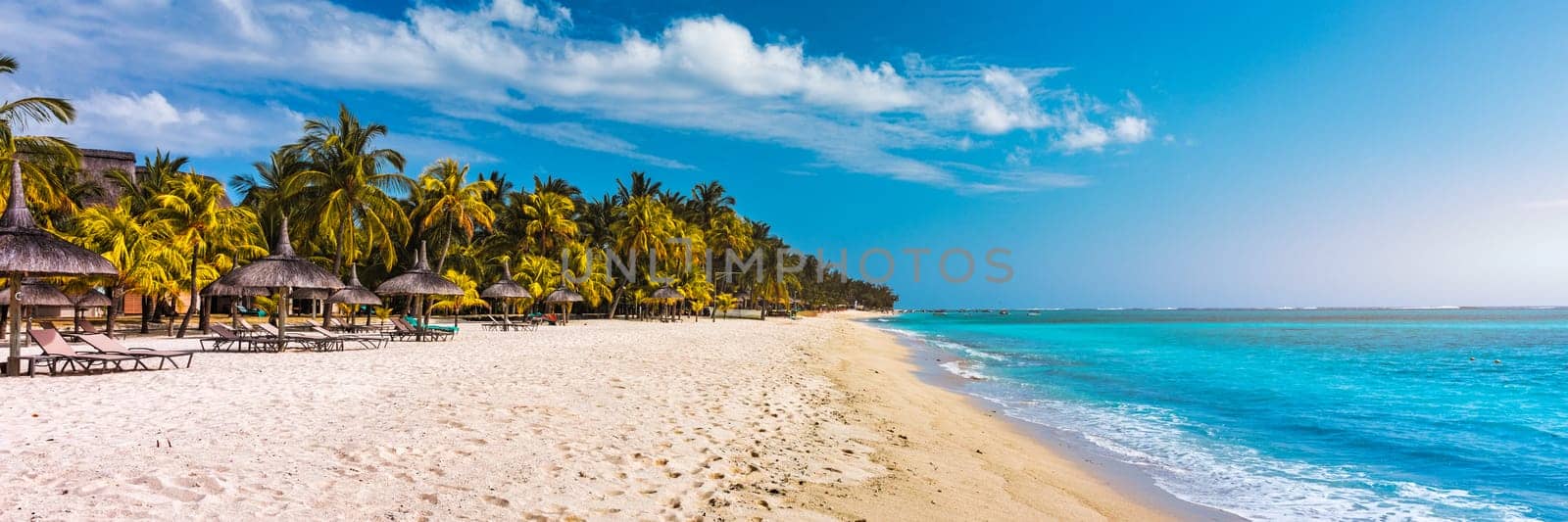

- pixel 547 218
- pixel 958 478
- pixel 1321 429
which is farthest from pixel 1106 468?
pixel 547 218

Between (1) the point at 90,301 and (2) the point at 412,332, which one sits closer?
(1) the point at 90,301

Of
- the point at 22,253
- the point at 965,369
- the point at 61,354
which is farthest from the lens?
the point at 965,369

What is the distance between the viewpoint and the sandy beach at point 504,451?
429cm

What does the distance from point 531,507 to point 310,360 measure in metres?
10.2

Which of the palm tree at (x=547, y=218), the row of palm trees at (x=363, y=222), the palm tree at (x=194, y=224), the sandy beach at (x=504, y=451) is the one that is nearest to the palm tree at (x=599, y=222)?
the row of palm trees at (x=363, y=222)

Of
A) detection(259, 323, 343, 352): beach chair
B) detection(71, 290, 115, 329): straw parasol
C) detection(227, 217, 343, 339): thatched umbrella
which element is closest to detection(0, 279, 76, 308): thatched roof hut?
detection(71, 290, 115, 329): straw parasol

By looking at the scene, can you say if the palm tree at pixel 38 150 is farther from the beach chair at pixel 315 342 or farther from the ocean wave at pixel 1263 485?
the ocean wave at pixel 1263 485

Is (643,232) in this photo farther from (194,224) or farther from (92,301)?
(92,301)

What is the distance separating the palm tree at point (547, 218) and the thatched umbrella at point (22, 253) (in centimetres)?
2484

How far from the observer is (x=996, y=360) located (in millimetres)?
23219

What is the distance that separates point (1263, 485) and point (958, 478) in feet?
11.6

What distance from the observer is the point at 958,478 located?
20.2 ft

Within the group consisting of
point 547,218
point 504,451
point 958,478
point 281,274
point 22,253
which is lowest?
point 958,478

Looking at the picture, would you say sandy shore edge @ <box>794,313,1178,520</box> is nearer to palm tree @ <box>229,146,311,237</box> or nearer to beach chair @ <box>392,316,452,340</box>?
beach chair @ <box>392,316,452,340</box>
